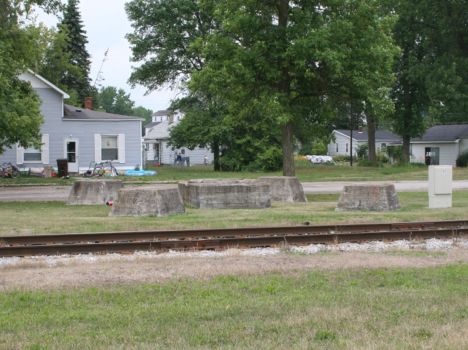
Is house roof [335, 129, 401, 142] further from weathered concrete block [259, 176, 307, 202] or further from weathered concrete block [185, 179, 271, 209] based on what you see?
weathered concrete block [185, 179, 271, 209]

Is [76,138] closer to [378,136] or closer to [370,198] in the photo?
[370,198]

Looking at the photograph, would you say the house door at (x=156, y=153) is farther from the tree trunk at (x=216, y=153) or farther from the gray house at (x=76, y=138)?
the gray house at (x=76, y=138)

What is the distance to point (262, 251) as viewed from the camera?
11.4 m

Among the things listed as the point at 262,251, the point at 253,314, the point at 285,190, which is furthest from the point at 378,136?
the point at 253,314

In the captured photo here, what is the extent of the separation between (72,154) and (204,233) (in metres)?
29.2

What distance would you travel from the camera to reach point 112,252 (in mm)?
11359

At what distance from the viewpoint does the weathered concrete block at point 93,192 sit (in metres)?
21.5

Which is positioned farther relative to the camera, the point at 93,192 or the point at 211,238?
the point at 93,192

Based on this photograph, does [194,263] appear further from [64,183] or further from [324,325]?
[64,183]

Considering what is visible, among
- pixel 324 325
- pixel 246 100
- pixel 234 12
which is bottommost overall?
pixel 324 325

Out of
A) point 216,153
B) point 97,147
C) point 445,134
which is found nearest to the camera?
point 97,147

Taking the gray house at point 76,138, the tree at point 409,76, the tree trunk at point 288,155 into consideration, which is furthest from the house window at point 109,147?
the tree at point 409,76

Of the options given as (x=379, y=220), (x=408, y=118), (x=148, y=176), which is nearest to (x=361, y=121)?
(x=408, y=118)

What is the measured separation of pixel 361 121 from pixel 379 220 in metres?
74.7
